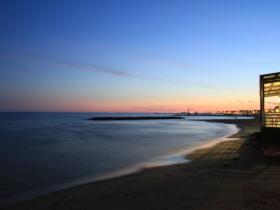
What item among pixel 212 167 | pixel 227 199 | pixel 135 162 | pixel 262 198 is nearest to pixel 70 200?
pixel 227 199

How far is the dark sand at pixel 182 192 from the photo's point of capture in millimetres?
6742

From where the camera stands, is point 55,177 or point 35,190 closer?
point 35,190

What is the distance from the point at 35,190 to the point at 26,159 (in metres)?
8.20

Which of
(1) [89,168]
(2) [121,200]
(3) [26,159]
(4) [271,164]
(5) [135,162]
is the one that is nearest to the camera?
(2) [121,200]

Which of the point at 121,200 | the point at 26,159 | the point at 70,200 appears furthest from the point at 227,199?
the point at 26,159

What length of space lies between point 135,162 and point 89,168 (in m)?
2.51

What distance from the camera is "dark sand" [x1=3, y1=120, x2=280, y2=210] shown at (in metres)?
6.74

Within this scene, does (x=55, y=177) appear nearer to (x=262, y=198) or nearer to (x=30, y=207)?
(x=30, y=207)

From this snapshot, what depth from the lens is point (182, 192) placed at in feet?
25.6

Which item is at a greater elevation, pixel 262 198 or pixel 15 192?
pixel 262 198

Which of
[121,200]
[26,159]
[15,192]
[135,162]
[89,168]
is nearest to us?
[121,200]

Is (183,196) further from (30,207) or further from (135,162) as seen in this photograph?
(135,162)

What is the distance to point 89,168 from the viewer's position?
529 inches

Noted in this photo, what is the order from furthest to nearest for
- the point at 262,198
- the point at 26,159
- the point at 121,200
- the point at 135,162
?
the point at 26,159
the point at 135,162
the point at 121,200
the point at 262,198
